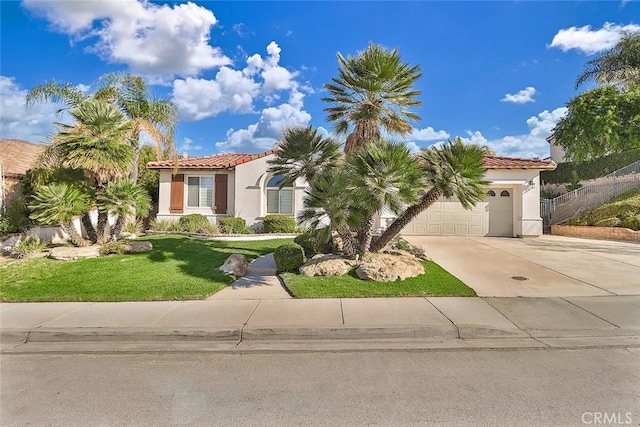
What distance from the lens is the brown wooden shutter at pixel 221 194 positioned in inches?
677

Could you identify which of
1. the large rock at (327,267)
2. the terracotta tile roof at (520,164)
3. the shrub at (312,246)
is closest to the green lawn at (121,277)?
the shrub at (312,246)

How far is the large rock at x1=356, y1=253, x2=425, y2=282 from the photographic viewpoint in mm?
7629

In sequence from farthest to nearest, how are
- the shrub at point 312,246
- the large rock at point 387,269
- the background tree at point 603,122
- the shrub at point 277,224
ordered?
the background tree at point 603,122, the shrub at point 277,224, the shrub at point 312,246, the large rock at point 387,269

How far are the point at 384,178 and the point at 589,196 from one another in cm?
1690

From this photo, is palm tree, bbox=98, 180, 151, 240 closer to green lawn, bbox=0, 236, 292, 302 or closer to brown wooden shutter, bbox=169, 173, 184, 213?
green lawn, bbox=0, 236, 292, 302

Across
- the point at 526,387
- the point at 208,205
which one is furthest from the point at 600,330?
the point at 208,205

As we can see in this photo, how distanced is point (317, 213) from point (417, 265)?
8.90ft

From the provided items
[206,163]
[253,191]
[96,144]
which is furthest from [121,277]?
[206,163]

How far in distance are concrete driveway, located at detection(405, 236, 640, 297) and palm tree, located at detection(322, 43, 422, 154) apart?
412 cm

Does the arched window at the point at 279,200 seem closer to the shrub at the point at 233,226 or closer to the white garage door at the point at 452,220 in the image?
the shrub at the point at 233,226

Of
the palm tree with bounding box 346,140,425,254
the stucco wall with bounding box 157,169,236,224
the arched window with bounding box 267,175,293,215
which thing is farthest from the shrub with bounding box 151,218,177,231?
the palm tree with bounding box 346,140,425,254

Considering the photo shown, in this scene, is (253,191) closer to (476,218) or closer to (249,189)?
(249,189)

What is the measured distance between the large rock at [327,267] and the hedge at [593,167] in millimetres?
20909

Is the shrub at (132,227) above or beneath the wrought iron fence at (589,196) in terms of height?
beneath
